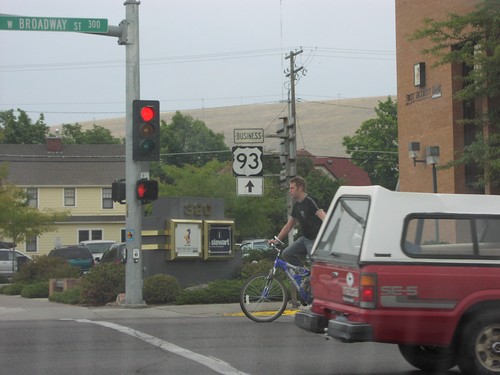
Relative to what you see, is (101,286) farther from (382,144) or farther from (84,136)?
(84,136)

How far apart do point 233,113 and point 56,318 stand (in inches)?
5060

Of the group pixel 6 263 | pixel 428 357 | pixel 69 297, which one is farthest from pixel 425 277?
pixel 6 263

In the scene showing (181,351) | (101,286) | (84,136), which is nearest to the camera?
(181,351)

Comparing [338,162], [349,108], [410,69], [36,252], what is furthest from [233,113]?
[410,69]

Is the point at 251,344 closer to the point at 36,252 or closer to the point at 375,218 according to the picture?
the point at 375,218

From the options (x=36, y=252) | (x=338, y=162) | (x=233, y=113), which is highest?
(x=233, y=113)

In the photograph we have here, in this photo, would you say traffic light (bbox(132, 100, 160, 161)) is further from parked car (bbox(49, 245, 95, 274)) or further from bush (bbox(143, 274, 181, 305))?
parked car (bbox(49, 245, 95, 274))

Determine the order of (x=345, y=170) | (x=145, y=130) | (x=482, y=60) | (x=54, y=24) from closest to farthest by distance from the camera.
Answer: (x=145, y=130), (x=54, y=24), (x=482, y=60), (x=345, y=170)

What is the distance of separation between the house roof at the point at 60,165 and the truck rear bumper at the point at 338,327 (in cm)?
4844

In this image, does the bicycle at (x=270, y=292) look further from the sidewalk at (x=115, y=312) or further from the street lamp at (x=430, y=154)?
the street lamp at (x=430, y=154)

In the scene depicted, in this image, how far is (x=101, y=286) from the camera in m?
16.4

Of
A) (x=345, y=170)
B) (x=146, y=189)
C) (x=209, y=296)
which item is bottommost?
(x=209, y=296)

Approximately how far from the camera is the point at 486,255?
7.52 m

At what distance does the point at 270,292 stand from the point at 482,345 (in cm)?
485
